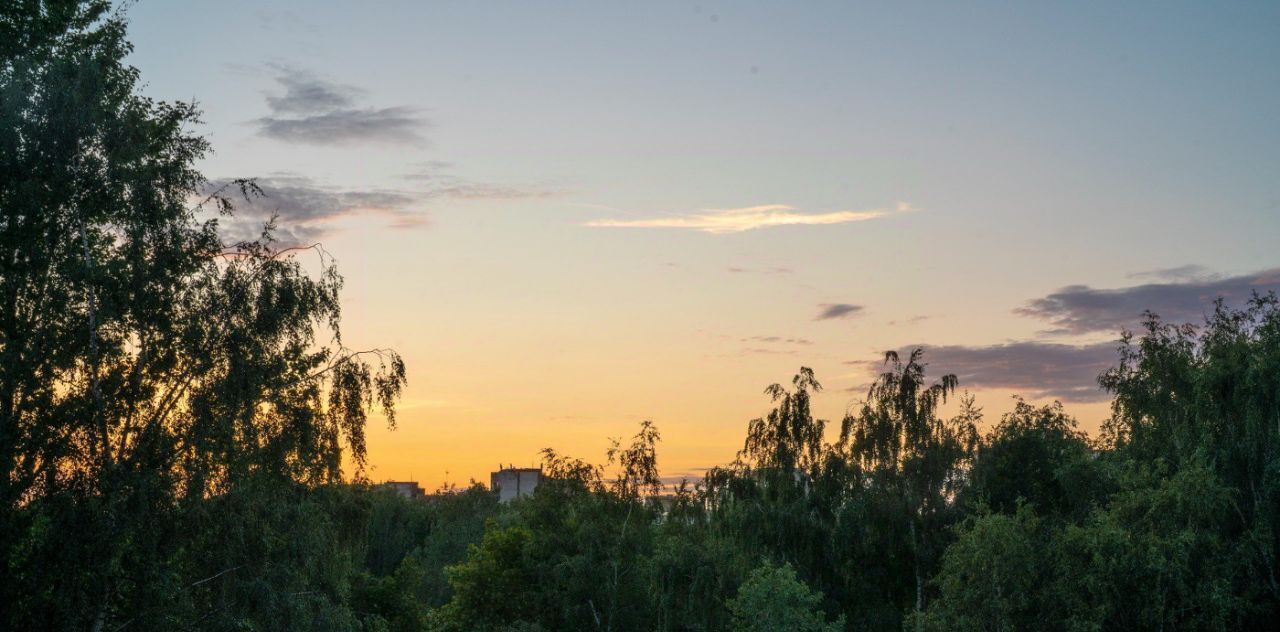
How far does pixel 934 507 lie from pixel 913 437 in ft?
11.9

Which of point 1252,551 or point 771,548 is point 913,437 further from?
point 1252,551

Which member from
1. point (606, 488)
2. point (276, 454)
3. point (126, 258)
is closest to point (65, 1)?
point (126, 258)

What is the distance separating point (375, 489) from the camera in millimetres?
55188

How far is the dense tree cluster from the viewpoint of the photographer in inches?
1000

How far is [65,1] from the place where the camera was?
30359mm

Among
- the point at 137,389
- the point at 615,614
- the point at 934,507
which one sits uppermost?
the point at 137,389

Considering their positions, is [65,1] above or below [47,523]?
above

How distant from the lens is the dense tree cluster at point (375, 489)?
2541 centimetres

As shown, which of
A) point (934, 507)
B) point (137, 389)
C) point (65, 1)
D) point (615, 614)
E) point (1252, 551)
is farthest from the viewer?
point (934, 507)

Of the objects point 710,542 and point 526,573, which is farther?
point 526,573

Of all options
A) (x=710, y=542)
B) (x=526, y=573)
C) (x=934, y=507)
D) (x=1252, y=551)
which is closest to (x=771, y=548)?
(x=710, y=542)

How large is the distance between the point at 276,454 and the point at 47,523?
4.66 m

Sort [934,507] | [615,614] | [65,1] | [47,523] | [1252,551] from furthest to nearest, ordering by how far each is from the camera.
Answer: [934,507] → [615,614] → [1252,551] → [65,1] → [47,523]

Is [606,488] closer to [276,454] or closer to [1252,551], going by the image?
[1252,551]
